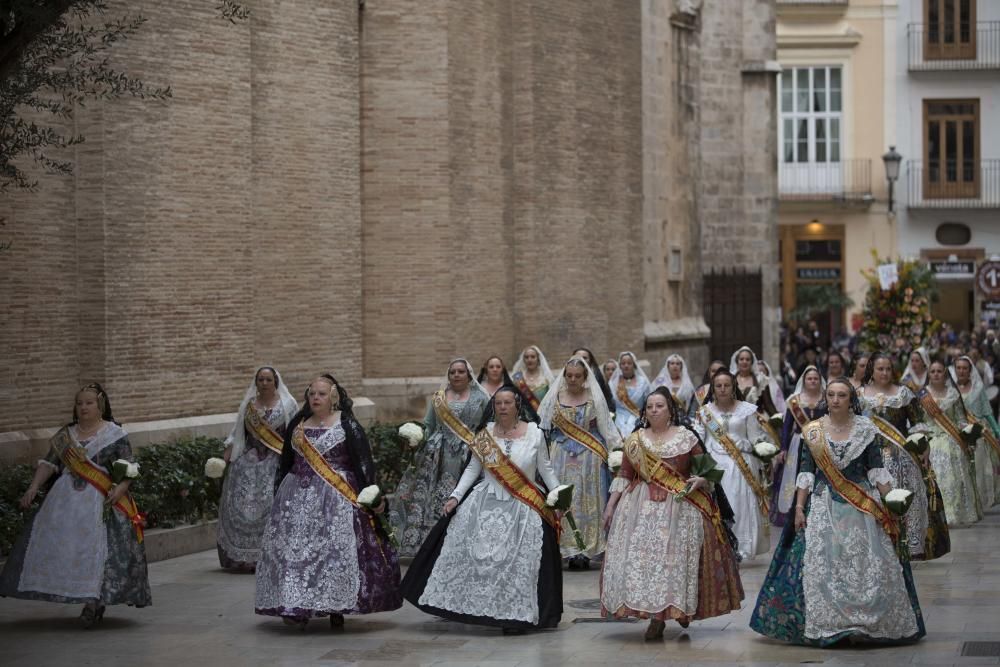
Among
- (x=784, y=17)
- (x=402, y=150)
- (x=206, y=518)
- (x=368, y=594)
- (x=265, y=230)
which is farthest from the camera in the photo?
(x=784, y=17)

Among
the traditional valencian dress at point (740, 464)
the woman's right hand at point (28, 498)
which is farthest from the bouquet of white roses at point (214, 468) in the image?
the traditional valencian dress at point (740, 464)

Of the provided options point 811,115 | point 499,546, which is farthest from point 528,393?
point 811,115

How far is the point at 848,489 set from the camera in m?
12.5

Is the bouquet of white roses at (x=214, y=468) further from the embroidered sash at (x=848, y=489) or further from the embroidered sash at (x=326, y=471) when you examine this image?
the embroidered sash at (x=848, y=489)

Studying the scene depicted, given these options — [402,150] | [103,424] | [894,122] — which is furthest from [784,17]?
[103,424]

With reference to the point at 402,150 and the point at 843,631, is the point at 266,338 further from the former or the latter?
the point at 843,631

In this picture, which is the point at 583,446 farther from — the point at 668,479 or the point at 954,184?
the point at 954,184

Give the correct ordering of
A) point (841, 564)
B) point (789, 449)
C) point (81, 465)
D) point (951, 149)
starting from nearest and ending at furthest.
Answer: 1. point (841, 564)
2. point (81, 465)
3. point (789, 449)
4. point (951, 149)

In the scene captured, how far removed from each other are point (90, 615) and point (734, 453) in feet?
18.3

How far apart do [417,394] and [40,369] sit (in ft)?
22.2

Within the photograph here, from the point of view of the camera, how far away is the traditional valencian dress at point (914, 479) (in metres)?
16.8

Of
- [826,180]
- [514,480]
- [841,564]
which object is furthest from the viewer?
[826,180]

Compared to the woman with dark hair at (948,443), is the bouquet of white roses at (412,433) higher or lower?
higher

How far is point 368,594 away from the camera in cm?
1313
